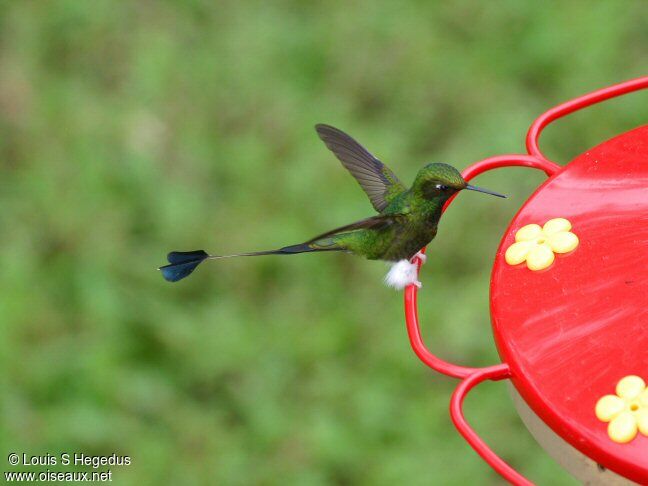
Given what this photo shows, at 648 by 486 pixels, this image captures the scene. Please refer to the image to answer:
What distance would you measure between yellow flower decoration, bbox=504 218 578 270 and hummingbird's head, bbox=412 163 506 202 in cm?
12

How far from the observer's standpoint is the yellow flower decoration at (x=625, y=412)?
1771 millimetres

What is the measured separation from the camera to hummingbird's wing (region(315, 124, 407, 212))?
241cm

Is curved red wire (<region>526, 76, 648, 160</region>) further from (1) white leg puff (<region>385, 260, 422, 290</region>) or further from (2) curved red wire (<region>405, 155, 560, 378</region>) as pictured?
(1) white leg puff (<region>385, 260, 422, 290</region>)

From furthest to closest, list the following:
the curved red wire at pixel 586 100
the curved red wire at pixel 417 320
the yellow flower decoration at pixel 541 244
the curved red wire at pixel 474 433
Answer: the curved red wire at pixel 586 100 → the yellow flower decoration at pixel 541 244 → the curved red wire at pixel 417 320 → the curved red wire at pixel 474 433

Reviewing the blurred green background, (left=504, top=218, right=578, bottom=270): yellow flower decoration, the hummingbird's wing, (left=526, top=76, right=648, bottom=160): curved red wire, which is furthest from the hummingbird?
the blurred green background

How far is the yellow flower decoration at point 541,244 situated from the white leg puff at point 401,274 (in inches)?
9.3

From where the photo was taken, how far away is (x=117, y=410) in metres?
3.74

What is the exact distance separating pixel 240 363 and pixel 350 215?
696 mm

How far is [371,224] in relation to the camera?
80.4 inches

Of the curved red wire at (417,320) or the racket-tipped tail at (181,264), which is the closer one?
the curved red wire at (417,320)

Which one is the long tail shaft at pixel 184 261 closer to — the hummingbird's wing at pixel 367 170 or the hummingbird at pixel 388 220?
the hummingbird at pixel 388 220

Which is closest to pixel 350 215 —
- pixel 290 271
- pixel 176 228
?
pixel 290 271

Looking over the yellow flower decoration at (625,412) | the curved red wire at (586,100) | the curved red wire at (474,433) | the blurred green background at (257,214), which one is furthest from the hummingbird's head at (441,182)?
the blurred green background at (257,214)

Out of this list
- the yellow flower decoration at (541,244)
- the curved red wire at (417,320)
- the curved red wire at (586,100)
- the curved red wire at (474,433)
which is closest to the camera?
the curved red wire at (474,433)
